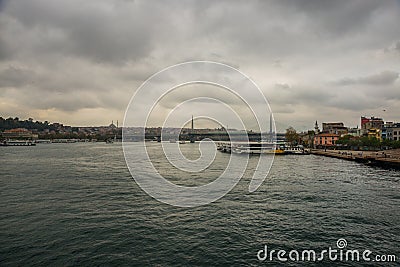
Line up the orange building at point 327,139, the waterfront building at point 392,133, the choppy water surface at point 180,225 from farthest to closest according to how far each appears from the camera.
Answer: the orange building at point 327,139, the waterfront building at point 392,133, the choppy water surface at point 180,225

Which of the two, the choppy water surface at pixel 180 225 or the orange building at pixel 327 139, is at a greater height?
the orange building at pixel 327 139

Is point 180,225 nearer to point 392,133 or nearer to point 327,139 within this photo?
point 327,139

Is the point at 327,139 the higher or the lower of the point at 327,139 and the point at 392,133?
the lower

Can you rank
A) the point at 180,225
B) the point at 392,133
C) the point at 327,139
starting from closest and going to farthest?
1. the point at 180,225
2. the point at 392,133
3. the point at 327,139

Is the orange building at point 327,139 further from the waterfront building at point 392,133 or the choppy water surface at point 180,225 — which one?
the choppy water surface at point 180,225

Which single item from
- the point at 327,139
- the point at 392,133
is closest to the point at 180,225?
the point at 327,139

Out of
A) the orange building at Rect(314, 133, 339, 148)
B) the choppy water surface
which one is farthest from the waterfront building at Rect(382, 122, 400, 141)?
the choppy water surface

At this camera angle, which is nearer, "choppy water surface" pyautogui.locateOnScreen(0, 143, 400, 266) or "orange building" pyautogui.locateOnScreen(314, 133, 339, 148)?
"choppy water surface" pyautogui.locateOnScreen(0, 143, 400, 266)

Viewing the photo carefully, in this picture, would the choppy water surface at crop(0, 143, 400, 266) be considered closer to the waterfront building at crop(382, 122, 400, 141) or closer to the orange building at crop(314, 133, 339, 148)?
the orange building at crop(314, 133, 339, 148)

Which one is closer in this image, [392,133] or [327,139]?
[392,133]

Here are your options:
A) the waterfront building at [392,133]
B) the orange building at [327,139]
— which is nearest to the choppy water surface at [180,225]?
the orange building at [327,139]

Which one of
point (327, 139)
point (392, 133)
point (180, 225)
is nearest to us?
point (180, 225)

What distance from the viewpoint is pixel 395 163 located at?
20.5 m

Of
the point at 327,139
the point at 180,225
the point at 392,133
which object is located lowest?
the point at 180,225
